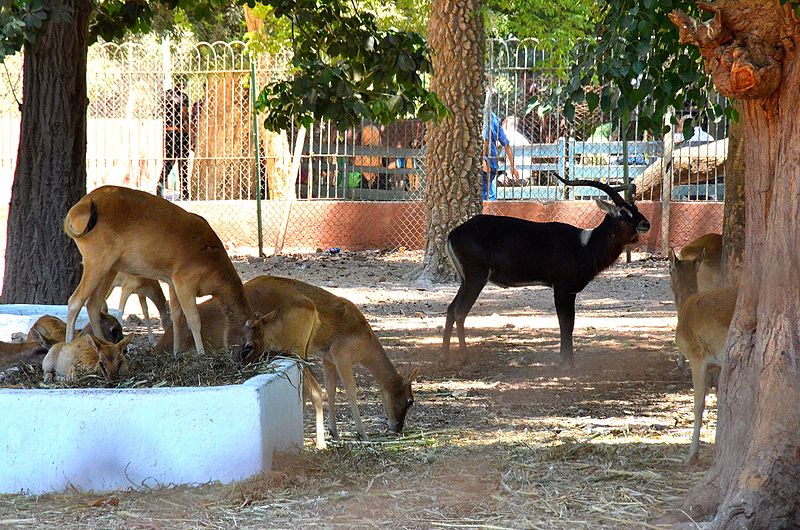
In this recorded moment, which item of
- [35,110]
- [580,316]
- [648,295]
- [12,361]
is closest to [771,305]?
[12,361]

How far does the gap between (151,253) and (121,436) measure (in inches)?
59.8

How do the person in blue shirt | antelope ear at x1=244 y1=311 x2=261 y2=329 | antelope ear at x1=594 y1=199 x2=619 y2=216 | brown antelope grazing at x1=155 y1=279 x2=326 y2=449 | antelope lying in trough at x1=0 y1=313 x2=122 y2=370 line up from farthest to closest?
1. the person in blue shirt
2. antelope ear at x1=594 y1=199 x2=619 y2=216
3. brown antelope grazing at x1=155 y1=279 x2=326 y2=449
4. antelope lying in trough at x1=0 y1=313 x2=122 y2=370
5. antelope ear at x1=244 y1=311 x2=261 y2=329

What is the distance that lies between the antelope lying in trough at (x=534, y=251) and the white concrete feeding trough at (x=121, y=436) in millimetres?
5031

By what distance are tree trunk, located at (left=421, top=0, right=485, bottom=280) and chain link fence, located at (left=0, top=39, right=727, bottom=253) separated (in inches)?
99.2

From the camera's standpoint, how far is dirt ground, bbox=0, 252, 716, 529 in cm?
523

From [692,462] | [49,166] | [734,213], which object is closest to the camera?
[692,462]

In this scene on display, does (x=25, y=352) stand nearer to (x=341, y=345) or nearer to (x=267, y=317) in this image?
(x=267, y=317)

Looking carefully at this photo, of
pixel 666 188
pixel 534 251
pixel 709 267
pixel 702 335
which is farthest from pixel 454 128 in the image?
pixel 702 335

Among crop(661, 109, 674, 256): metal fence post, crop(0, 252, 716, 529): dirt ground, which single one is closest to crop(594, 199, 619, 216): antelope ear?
crop(0, 252, 716, 529): dirt ground

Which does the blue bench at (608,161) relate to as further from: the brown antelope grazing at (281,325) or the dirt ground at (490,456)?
the brown antelope grazing at (281,325)

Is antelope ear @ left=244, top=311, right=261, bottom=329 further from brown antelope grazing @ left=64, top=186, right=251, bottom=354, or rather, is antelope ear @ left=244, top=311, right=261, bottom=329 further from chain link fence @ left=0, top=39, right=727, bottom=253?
chain link fence @ left=0, top=39, right=727, bottom=253

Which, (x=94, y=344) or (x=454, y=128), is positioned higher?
(x=454, y=128)

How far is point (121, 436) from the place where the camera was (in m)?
5.45

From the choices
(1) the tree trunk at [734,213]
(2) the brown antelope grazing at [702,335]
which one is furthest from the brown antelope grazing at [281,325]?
(1) the tree trunk at [734,213]
